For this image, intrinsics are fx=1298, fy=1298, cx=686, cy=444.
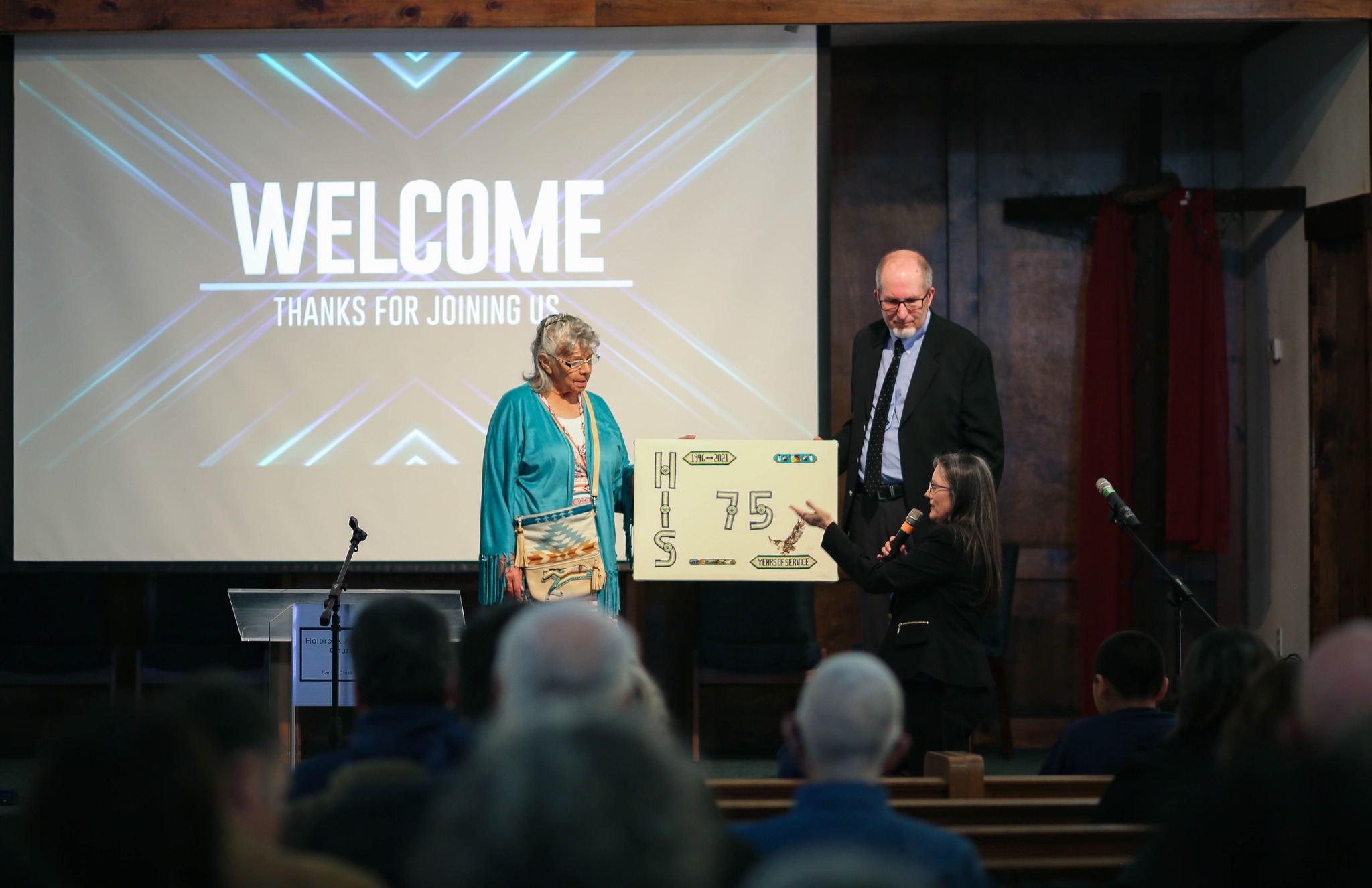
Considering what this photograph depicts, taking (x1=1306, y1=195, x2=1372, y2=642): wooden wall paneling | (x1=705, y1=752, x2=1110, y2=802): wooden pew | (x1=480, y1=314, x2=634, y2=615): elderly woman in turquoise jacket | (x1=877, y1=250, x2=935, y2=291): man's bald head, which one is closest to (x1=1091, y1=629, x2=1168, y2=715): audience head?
(x1=705, y1=752, x2=1110, y2=802): wooden pew

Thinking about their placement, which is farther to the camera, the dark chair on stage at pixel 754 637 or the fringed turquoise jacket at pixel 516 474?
the dark chair on stage at pixel 754 637

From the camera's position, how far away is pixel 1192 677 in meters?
2.51

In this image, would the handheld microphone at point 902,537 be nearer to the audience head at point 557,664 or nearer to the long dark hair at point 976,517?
the long dark hair at point 976,517

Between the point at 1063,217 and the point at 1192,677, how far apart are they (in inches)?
162

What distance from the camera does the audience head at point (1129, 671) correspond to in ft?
10.4

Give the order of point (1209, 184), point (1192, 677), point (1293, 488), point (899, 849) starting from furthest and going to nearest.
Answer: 1. point (1209, 184)
2. point (1293, 488)
3. point (1192, 677)
4. point (899, 849)

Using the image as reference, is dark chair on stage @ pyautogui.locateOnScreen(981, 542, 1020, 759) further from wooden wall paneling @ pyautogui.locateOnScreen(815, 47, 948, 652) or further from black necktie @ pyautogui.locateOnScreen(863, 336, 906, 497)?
black necktie @ pyautogui.locateOnScreen(863, 336, 906, 497)

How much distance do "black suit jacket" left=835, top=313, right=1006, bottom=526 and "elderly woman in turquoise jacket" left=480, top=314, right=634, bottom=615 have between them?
Result: 106cm

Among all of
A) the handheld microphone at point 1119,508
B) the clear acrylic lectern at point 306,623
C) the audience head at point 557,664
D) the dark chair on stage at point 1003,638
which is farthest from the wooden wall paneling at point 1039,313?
the audience head at point 557,664

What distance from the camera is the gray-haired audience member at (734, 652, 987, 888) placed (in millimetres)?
1658

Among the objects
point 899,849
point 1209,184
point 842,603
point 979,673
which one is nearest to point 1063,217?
point 1209,184

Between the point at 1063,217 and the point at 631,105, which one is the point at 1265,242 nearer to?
the point at 1063,217

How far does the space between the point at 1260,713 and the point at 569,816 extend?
148 cm

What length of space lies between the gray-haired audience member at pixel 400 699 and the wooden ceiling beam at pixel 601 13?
3724 mm
